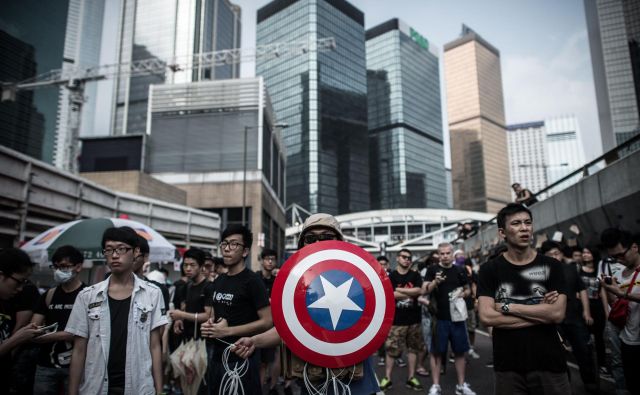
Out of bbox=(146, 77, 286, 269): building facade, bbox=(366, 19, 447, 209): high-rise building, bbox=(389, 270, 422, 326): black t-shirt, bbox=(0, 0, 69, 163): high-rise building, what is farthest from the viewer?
bbox=(366, 19, 447, 209): high-rise building

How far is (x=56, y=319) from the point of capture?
138 inches

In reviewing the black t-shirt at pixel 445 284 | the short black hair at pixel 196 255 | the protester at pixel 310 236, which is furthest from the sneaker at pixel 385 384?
the protester at pixel 310 236

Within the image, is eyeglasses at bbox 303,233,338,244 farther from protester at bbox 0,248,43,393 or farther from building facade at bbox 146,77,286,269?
building facade at bbox 146,77,286,269

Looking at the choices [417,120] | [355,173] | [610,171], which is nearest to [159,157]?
[610,171]

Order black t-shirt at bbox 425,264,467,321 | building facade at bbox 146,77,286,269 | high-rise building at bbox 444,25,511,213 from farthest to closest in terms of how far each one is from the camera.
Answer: high-rise building at bbox 444,25,511,213 < building facade at bbox 146,77,286,269 < black t-shirt at bbox 425,264,467,321

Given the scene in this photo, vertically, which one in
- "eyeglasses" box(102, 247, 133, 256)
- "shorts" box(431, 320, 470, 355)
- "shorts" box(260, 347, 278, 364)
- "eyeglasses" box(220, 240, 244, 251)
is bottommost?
"shorts" box(260, 347, 278, 364)

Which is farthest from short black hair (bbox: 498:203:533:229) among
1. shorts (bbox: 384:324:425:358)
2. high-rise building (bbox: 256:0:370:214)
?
high-rise building (bbox: 256:0:370:214)

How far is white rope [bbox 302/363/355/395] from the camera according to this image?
1.97 m

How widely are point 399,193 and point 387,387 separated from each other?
135m

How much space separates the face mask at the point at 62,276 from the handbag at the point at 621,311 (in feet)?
17.6

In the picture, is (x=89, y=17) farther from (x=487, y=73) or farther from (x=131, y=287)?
(x=131, y=287)

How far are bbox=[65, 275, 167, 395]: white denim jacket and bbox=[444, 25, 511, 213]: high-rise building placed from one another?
622 feet

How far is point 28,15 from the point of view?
43.5m

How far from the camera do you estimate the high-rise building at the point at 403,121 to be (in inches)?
5551
